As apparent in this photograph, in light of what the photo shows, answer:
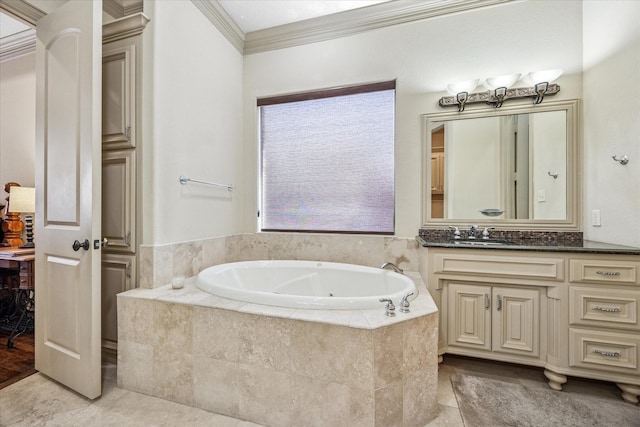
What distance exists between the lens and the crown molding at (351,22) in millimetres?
2230

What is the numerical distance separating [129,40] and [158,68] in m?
0.29

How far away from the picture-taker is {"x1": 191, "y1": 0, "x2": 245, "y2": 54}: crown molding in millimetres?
2217

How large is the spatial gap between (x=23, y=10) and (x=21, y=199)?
162 centimetres

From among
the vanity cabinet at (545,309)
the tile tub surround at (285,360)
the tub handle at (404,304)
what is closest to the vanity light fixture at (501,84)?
the vanity cabinet at (545,309)

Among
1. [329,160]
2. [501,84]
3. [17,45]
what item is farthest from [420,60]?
[17,45]

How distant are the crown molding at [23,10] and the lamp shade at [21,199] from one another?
146cm

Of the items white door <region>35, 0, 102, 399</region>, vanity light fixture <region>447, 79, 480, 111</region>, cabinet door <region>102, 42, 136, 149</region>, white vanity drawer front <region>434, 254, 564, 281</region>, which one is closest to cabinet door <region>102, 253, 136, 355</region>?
white door <region>35, 0, 102, 399</region>

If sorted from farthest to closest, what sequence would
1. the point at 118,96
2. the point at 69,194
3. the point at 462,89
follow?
the point at 462,89 → the point at 118,96 → the point at 69,194

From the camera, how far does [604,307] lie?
5.15ft

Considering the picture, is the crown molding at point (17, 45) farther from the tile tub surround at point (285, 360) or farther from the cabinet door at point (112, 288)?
the tile tub surround at point (285, 360)

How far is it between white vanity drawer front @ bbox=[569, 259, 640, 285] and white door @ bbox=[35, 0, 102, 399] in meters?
2.72

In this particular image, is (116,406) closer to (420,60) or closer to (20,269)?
(20,269)

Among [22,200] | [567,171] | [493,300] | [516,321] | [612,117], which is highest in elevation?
[612,117]

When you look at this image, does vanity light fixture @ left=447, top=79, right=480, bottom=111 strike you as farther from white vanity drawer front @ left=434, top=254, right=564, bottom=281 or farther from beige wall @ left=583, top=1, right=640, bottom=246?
white vanity drawer front @ left=434, top=254, right=564, bottom=281
